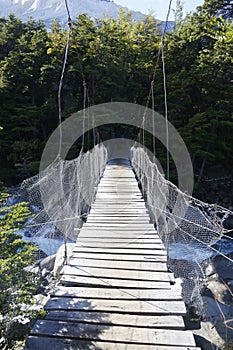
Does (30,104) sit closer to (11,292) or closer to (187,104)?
(187,104)

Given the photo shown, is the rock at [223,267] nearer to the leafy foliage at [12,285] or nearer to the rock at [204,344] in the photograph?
the rock at [204,344]

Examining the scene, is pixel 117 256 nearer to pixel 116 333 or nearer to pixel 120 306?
pixel 120 306

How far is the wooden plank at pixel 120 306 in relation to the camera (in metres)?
1.17

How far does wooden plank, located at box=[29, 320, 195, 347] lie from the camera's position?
1004 millimetres

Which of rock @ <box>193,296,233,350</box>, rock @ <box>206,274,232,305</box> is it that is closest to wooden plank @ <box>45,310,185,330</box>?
rock @ <box>193,296,233,350</box>

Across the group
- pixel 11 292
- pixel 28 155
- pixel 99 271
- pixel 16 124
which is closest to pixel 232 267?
pixel 99 271

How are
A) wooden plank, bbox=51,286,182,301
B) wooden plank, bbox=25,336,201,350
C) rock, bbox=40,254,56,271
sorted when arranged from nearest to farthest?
wooden plank, bbox=25,336,201,350 → wooden plank, bbox=51,286,182,301 → rock, bbox=40,254,56,271

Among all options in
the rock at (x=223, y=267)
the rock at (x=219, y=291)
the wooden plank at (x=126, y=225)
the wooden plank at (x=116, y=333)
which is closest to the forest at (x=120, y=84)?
the rock at (x=223, y=267)

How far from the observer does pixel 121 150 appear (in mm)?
9453

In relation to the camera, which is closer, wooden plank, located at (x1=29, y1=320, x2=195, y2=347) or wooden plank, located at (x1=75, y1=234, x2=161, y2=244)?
wooden plank, located at (x1=29, y1=320, x2=195, y2=347)

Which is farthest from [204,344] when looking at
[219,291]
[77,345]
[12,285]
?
[12,285]

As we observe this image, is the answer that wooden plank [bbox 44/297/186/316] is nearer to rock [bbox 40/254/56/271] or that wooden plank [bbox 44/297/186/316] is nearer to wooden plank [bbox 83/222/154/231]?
wooden plank [bbox 83/222/154/231]

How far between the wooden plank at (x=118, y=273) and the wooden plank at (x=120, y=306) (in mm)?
202

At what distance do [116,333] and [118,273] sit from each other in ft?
1.50
